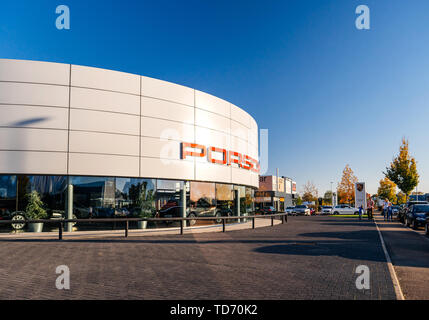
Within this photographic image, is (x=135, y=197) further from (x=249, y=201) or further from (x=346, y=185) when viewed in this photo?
(x=346, y=185)

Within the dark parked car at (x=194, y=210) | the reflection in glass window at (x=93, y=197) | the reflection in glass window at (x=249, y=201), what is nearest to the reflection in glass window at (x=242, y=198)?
the reflection in glass window at (x=249, y=201)

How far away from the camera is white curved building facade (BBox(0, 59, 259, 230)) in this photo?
16219mm

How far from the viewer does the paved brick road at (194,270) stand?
5.60 m

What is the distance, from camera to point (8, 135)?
1597 centimetres

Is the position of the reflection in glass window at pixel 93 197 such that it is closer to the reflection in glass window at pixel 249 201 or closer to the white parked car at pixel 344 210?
the reflection in glass window at pixel 249 201

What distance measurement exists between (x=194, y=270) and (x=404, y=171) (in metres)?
41.8

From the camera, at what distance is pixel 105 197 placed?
693 inches

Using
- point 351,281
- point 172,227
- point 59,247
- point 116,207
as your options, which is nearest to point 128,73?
point 116,207

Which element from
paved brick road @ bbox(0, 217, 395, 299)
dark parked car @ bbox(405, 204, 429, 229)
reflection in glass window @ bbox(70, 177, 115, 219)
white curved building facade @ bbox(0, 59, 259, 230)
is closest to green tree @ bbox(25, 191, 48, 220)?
white curved building facade @ bbox(0, 59, 259, 230)

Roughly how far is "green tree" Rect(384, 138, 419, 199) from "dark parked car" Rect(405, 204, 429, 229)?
75.1 feet

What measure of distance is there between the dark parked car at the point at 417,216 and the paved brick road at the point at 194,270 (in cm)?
991

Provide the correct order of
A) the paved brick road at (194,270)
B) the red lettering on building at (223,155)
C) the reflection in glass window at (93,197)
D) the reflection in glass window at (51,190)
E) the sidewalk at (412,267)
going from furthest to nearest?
the red lettering on building at (223,155), the reflection in glass window at (93,197), the reflection in glass window at (51,190), the sidewalk at (412,267), the paved brick road at (194,270)

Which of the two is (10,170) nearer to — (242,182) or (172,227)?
(172,227)
